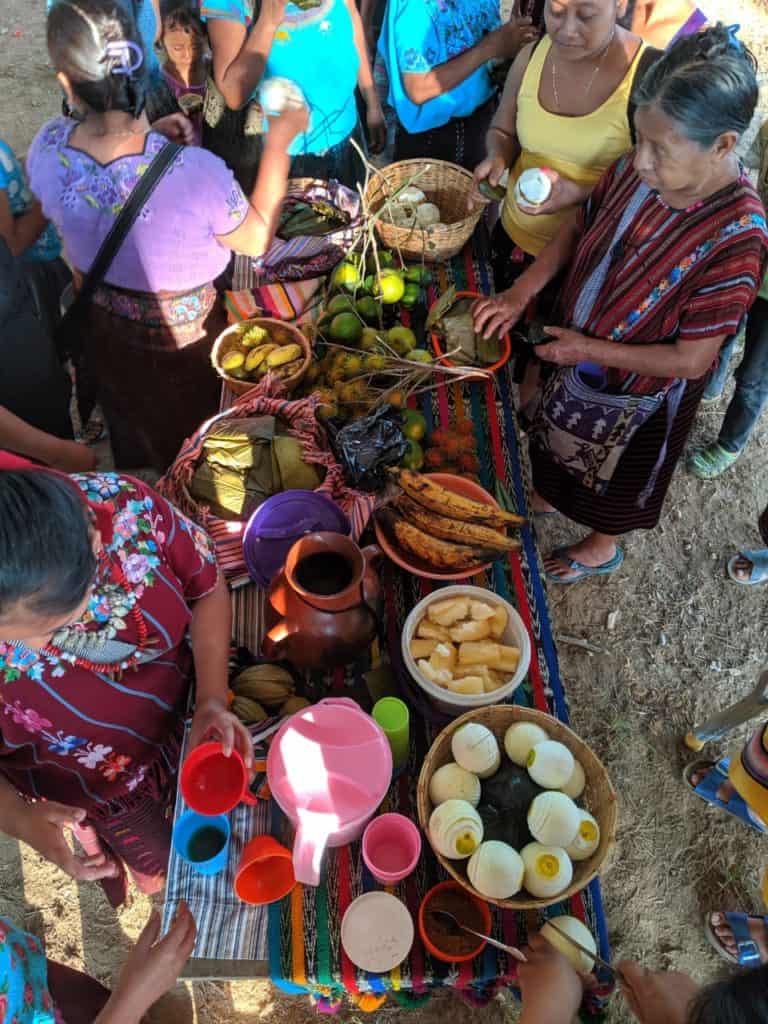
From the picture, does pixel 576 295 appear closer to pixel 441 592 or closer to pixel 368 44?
pixel 441 592

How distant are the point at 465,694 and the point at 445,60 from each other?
8.91ft

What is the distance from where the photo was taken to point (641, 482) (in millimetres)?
2582

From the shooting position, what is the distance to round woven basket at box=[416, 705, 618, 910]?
142cm

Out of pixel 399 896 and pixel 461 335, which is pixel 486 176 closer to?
pixel 461 335

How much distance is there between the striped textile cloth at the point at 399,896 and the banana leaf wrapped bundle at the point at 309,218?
1340mm

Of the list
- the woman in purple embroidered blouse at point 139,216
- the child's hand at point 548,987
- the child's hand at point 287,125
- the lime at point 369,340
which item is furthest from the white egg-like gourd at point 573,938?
the child's hand at point 287,125

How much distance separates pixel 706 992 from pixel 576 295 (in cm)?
189

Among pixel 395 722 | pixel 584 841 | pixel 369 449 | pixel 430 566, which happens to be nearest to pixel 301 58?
pixel 369 449

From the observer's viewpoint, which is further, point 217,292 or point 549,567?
point 549,567

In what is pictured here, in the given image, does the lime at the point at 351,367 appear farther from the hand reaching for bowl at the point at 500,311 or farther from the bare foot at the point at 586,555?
the bare foot at the point at 586,555

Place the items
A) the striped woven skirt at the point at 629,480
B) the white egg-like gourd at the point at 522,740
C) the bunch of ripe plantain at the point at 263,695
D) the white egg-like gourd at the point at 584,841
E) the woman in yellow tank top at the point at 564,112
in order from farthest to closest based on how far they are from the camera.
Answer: the striped woven skirt at the point at 629,480
the woman in yellow tank top at the point at 564,112
the bunch of ripe plantain at the point at 263,695
the white egg-like gourd at the point at 522,740
the white egg-like gourd at the point at 584,841

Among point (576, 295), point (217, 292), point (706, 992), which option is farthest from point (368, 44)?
point (706, 992)

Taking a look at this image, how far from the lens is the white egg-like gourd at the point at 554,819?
145 cm

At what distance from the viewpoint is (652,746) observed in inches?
114
